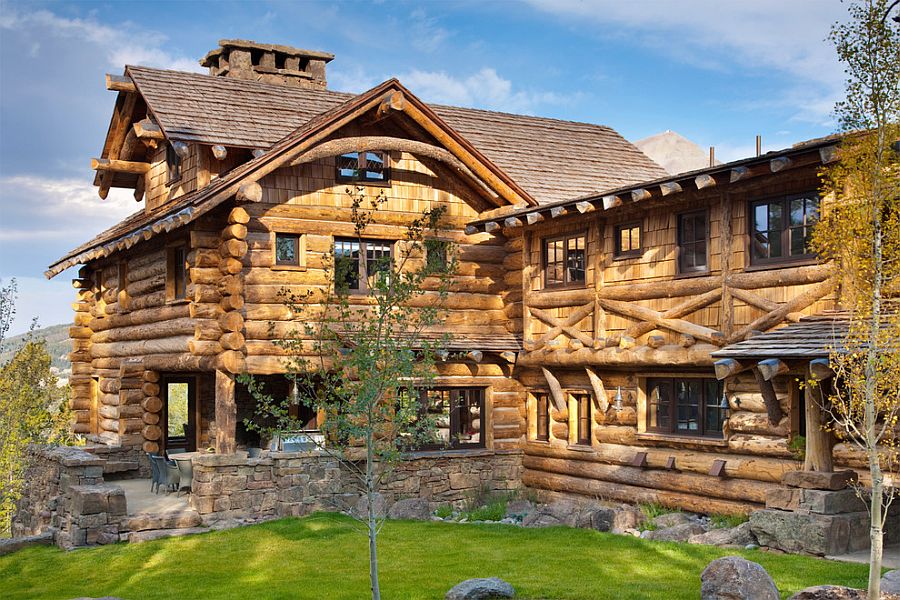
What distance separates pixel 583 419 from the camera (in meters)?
20.1

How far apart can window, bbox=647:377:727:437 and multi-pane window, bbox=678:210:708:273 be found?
6.56 feet

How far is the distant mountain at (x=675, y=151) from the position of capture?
319ft

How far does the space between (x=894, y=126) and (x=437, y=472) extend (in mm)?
12452

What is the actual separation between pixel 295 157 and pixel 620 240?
6.44 m

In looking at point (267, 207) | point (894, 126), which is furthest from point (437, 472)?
point (894, 126)

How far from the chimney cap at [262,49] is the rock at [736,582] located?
19.5 metres

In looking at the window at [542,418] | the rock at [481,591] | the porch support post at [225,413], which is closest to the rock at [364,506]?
the porch support post at [225,413]

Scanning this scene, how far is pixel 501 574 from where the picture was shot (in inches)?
500

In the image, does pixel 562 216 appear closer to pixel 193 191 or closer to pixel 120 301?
pixel 193 191

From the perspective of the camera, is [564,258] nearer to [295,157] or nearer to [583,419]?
[583,419]

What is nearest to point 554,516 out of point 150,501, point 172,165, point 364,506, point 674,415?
point 674,415

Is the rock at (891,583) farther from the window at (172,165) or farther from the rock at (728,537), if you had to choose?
the window at (172,165)

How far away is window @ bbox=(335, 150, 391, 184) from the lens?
66.5 ft

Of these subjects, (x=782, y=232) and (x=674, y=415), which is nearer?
(x=782, y=232)
